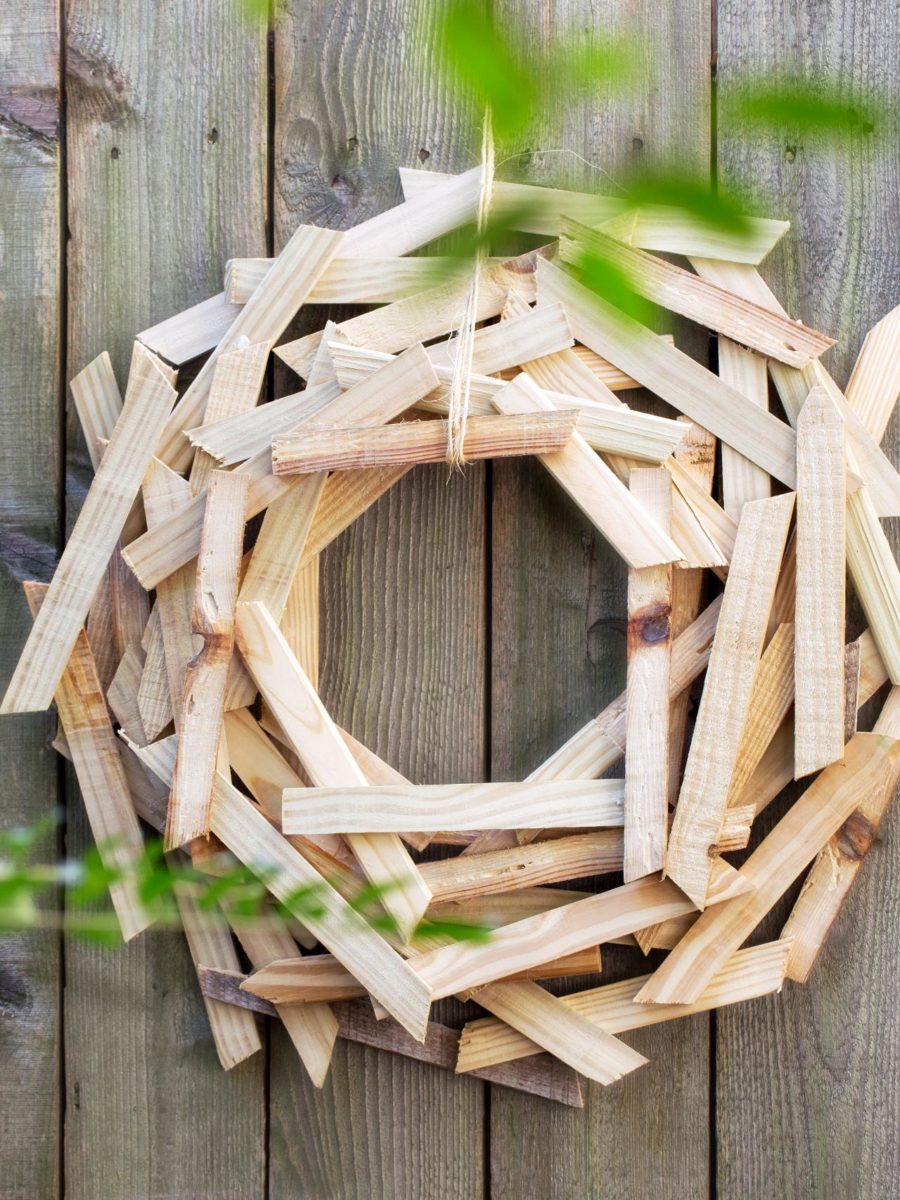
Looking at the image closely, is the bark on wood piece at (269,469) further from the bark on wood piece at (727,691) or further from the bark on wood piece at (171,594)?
the bark on wood piece at (727,691)

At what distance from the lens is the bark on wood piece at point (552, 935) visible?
69 centimetres

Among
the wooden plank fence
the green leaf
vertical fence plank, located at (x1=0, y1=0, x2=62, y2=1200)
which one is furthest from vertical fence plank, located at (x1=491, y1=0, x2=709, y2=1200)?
the green leaf

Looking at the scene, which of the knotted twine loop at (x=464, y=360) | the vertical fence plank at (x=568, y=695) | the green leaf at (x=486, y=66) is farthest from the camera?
the vertical fence plank at (x=568, y=695)

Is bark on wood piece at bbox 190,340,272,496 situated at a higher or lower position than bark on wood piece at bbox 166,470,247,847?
higher

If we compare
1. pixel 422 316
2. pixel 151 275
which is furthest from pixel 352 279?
pixel 151 275

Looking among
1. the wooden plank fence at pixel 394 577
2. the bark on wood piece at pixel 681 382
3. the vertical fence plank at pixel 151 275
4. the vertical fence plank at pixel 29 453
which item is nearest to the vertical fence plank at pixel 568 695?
the wooden plank fence at pixel 394 577

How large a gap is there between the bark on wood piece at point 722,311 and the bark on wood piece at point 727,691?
0.35ft

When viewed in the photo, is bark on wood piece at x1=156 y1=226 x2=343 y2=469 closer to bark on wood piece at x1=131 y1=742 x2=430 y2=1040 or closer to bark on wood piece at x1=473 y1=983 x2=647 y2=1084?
bark on wood piece at x1=131 y1=742 x2=430 y2=1040

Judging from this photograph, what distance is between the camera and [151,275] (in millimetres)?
795

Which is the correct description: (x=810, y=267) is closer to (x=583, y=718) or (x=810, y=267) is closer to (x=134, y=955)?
(x=583, y=718)

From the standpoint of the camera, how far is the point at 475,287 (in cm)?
68

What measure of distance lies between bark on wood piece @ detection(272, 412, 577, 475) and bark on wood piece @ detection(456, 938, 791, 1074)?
374 millimetres

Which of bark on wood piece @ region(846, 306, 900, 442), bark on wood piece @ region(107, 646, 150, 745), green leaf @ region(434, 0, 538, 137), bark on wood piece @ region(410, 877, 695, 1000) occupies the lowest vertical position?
bark on wood piece @ region(410, 877, 695, 1000)

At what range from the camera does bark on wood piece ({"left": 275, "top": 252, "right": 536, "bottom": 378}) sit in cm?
72
